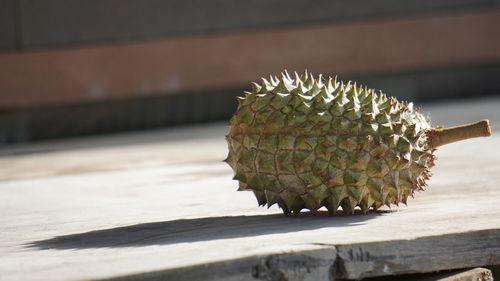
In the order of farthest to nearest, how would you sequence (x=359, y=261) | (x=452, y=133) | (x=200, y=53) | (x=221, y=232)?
1. (x=200, y=53)
2. (x=452, y=133)
3. (x=221, y=232)
4. (x=359, y=261)

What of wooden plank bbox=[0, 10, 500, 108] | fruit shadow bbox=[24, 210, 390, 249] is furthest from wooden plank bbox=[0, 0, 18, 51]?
fruit shadow bbox=[24, 210, 390, 249]

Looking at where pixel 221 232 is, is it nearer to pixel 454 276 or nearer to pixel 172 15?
pixel 454 276

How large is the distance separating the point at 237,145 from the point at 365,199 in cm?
38

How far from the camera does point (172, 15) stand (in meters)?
9.38

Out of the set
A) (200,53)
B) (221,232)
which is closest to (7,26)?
Result: (200,53)

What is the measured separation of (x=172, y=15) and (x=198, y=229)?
22.7 feet

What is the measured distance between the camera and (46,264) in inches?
85.7

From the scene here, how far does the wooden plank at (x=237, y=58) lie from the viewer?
9.05 meters

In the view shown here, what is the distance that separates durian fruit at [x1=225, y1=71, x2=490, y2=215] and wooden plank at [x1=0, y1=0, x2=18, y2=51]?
263 inches

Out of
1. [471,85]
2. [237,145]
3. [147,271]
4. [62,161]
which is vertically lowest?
[147,271]

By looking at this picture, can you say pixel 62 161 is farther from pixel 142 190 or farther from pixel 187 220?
pixel 187 220

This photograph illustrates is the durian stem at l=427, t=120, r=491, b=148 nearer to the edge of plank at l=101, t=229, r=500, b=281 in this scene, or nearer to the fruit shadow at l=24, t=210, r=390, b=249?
the fruit shadow at l=24, t=210, r=390, b=249

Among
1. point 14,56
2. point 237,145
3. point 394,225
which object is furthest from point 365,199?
point 14,56

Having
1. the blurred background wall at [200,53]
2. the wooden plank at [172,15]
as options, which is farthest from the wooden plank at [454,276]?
the wooden plank at [172,15]
